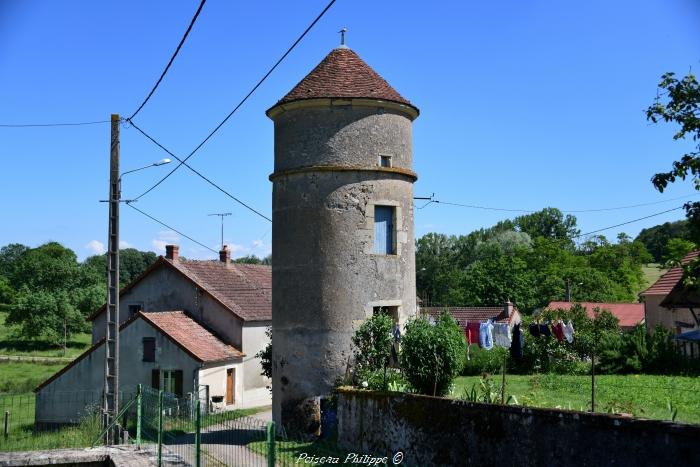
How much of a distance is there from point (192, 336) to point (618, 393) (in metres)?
18.9

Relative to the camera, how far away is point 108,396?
1759 centimetres

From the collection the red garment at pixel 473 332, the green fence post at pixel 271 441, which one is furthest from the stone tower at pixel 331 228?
the red garment at pixel 473 332

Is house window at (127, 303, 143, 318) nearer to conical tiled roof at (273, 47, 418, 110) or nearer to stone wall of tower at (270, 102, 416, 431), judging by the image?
stone wall of tower at (270, 102, 416, 431)

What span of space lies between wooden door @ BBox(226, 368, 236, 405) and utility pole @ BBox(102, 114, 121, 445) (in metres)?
13.3

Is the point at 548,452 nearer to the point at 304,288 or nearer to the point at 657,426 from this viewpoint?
the point at 657,426

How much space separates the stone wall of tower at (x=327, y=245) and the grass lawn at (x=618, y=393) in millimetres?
3161

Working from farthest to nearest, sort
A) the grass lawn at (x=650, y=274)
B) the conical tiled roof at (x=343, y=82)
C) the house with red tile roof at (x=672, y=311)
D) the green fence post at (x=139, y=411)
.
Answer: the grass lawn at (x=650, y=274) < the house with red tile roof at (x=672, y=311) < the conical tiled roof at (x=343, y=82) < the green fence post at (x=139, y=411)

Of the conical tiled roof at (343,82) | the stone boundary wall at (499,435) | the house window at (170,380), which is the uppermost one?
the conical tiled roof at (343,82)

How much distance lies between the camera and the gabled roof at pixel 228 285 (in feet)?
107

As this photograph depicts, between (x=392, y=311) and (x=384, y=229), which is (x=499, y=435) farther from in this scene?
(x=384, y=229)

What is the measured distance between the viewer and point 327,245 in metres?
16.8

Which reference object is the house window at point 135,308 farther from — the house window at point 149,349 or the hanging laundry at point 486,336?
the hanging laundry at point 486,336

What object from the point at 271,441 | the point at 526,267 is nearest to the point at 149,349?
the point at 271,441

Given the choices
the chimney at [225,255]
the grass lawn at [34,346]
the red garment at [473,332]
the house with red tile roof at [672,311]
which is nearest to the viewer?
the house with red tile roof at [672,311]
